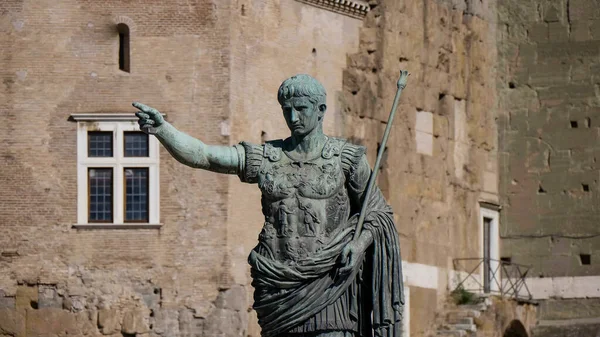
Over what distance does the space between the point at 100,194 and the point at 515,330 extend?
8492 millimetres

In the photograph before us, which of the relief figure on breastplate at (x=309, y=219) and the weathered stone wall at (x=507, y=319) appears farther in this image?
the weathered stone wall at (x=507, y=319)

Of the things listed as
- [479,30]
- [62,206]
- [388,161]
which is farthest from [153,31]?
[479,30]

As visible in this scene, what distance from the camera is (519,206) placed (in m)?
33.3

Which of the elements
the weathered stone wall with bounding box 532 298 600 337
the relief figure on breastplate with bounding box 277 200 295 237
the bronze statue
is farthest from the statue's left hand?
the weathered stone wall with bounding box 532 298 600 337

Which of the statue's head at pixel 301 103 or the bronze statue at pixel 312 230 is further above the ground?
the statue's head at pixel 301 103

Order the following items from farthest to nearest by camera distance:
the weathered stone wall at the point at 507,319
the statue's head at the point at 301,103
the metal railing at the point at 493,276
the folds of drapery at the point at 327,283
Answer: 1. the metal railing at the point at 493,276
2. the weathered stone wall at the point at 507,319
3. the statue's head at the point at 301,103
4. the folds of drapery at the point at 327,283

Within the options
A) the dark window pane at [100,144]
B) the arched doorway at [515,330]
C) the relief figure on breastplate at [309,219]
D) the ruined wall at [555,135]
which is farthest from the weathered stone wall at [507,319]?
the relief figure on breastplate at [309,219]

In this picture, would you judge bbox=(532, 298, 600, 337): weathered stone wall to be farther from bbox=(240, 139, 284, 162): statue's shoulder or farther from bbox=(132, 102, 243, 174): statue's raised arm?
bbox=(132, 102, 243, 174): statue's raised arm

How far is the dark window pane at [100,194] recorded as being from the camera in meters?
27.8

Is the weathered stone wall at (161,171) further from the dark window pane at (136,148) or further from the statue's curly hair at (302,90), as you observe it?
the statue's curly hair at (302,90)

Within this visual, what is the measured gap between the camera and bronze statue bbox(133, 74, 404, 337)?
1034 centimetres

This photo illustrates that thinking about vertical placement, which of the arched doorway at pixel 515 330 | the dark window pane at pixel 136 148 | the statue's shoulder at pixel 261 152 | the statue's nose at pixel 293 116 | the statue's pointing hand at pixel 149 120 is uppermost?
the dark window pane at pixel 136 148

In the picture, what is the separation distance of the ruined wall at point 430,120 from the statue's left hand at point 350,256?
1972 centimetres

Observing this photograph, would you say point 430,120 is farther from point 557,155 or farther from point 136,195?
point 136,195
